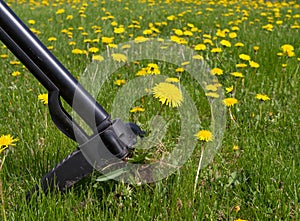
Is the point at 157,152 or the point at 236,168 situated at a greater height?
the point at 157,152

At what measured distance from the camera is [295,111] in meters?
2.21

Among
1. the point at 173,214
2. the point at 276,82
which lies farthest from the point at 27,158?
the point at 276,82

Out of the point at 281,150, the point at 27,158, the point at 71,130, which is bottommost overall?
the point at 281,150

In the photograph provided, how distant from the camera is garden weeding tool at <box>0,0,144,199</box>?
118 centimetres

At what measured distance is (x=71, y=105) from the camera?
4.01 feet

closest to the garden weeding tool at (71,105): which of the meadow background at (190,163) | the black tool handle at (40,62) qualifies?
the black tool handle at (40,62)

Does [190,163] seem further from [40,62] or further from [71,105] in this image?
[40,62]

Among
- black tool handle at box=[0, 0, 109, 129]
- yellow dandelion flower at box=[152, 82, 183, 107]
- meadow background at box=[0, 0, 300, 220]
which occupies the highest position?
black tool handle at box=[0, 0, 109, 129]

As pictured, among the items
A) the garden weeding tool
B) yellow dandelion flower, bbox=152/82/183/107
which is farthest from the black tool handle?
yellow dandelion flower, bbox=152/82/183/107

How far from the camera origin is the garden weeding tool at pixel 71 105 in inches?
46.6

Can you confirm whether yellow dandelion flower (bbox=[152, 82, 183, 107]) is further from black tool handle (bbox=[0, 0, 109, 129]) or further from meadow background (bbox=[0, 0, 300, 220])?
black tool handle (bbox=[0, 0, 109, 129])

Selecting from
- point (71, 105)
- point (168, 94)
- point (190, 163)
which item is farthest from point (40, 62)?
point (190, 163)

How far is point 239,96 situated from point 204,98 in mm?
223

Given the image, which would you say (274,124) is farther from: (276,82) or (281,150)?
(276,82)
